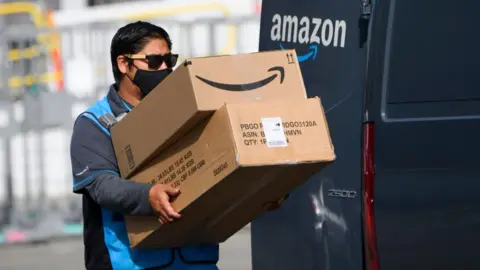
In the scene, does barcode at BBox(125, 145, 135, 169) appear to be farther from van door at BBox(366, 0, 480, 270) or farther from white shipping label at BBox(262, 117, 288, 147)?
van door at BBox(366, 0, 480, 270)

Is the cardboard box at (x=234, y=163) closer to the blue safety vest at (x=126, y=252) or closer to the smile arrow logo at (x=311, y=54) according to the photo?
the blue safety vest at (x=126, y=252)

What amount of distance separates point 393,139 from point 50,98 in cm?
676

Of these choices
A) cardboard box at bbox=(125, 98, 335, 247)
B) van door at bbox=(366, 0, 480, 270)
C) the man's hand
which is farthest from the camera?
van door at bbox=(366, 0, 480, 270)

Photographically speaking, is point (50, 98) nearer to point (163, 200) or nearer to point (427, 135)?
point (427, 135)

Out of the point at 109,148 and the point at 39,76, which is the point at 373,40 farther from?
the point at 39,76

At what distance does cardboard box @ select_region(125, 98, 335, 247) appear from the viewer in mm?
3131

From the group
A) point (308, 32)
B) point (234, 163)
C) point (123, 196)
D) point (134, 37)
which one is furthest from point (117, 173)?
point (308, 32)

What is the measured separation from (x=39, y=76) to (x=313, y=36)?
6.25 m

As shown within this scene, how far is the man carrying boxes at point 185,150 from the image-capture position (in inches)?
125

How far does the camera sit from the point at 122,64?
11.8 ft

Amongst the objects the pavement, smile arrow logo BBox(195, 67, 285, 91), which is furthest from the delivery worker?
the pavement

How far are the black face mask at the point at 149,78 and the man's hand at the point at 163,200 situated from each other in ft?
1.36

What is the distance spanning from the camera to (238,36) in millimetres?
10711

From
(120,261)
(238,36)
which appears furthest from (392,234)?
(238,36)
